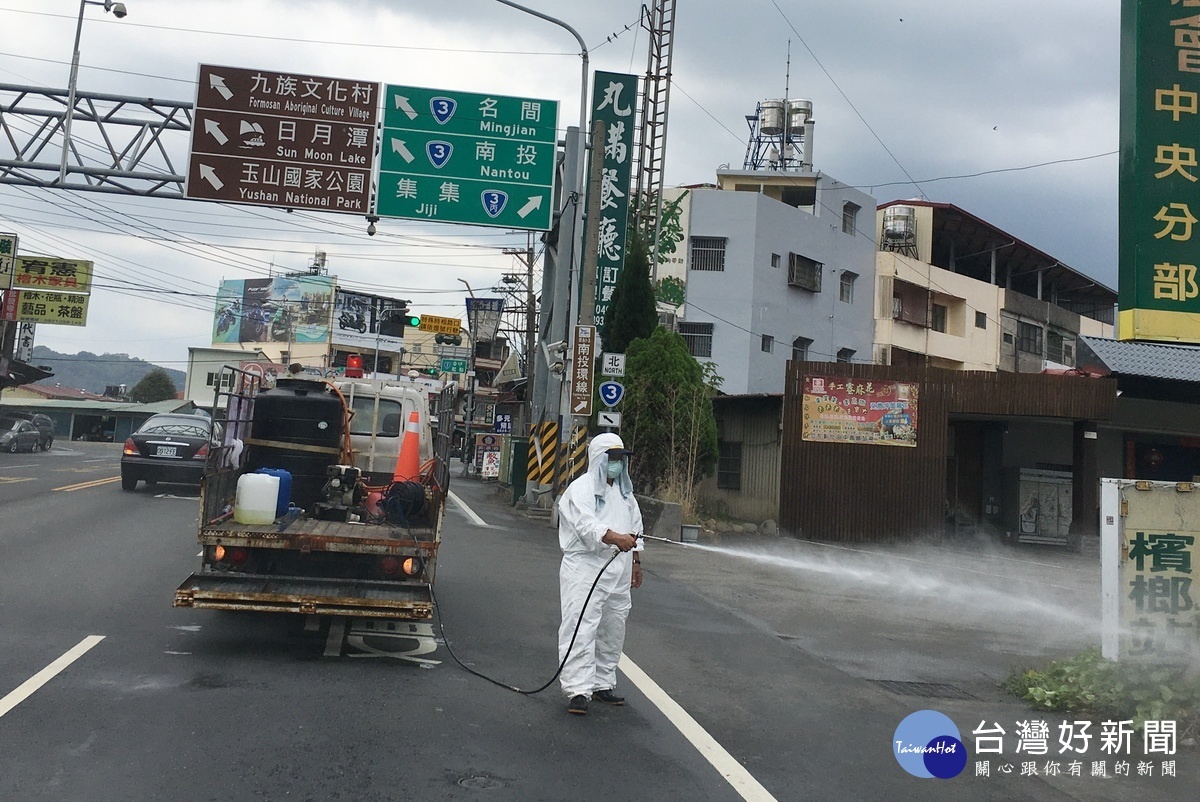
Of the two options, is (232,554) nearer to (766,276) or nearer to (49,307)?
(766,276)

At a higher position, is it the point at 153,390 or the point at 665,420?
the point at 153,390

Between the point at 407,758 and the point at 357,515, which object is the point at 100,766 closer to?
the point at 407,758

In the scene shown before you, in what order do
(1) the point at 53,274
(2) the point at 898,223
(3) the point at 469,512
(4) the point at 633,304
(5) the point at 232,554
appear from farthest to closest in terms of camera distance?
(1) the point at 53,274
(2) the point at 898,223
(4) the point at 633,304
(3) the point at 469,512
(5) the point at 232,554

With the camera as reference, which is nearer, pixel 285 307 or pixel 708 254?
pixel 708 254

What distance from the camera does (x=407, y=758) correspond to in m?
5.26

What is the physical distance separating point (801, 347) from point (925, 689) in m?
30.1

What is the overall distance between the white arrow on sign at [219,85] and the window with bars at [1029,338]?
113 feet

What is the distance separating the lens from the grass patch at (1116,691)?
6.80 m

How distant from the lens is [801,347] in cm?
3753

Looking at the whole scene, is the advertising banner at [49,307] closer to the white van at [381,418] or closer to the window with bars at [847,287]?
the window with bars at [847,287]

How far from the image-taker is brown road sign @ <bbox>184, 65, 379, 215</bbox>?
19.4 m

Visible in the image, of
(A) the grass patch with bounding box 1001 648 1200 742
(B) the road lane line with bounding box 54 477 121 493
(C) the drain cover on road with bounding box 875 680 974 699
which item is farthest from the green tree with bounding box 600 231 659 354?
(A) the grass patch with bounding box 1001 648 1200 742

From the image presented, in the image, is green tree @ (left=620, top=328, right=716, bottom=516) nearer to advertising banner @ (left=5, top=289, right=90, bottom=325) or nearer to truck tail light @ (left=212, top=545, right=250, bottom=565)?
truck tail light @ (left=212, top=545, right=250, bottom=565)

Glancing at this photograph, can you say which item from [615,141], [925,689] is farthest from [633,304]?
[925,689]
